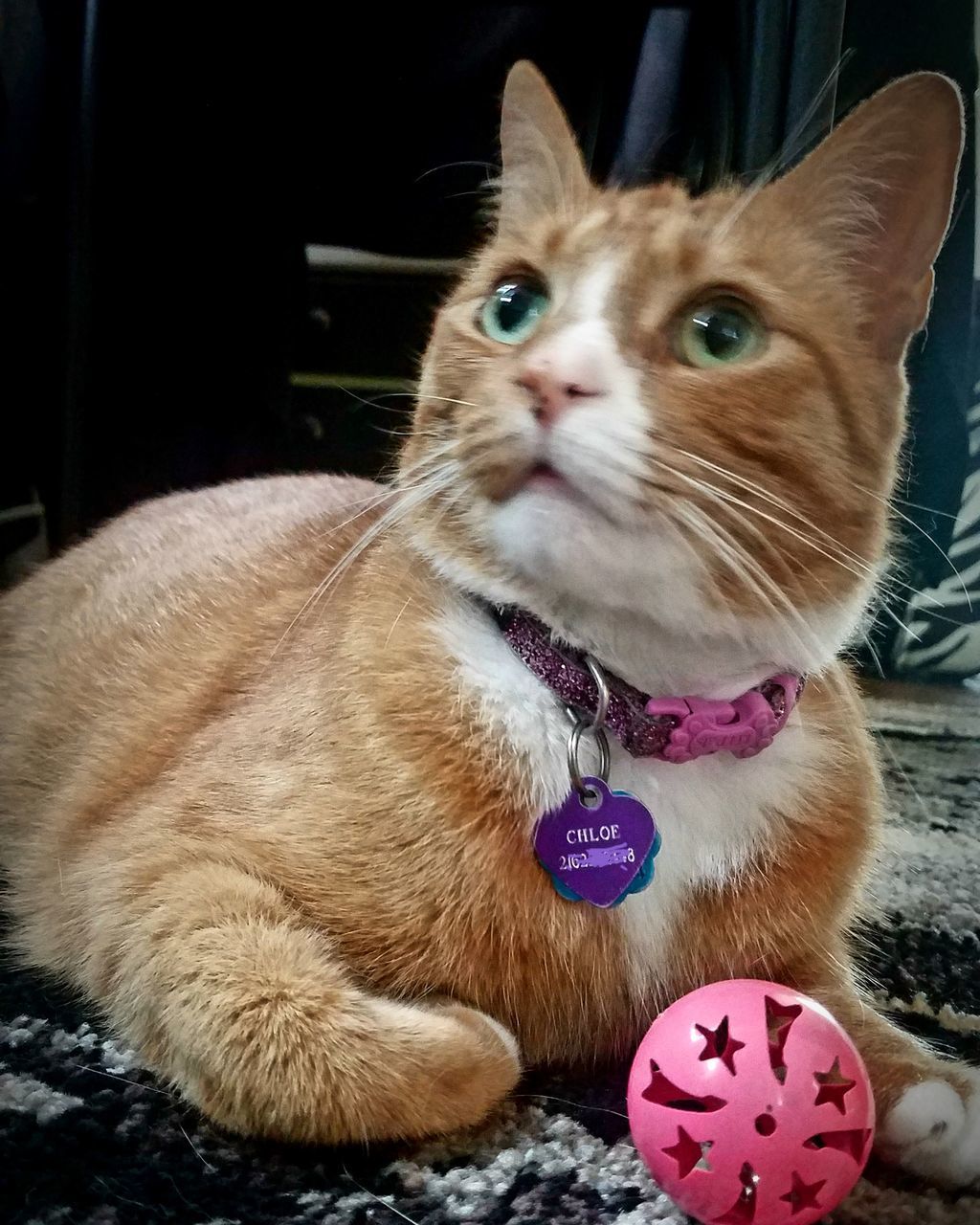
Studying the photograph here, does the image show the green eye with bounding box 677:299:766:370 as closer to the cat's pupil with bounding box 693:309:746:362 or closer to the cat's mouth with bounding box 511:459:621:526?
the cat's pupil with bounding box 693:309:746:362

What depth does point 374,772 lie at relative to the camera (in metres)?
0.73

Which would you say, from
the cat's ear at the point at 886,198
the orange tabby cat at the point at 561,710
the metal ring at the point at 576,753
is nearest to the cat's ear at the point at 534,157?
the orange tabby cat at the point at 561,710

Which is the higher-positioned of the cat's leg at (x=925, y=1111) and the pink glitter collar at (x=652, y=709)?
the pink glitter collar at (x=652, y=709)

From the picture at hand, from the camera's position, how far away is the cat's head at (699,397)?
0.65 metres

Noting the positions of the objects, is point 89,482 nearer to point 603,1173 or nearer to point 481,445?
point 481,445

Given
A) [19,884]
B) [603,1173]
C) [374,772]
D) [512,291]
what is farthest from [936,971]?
[19,884]

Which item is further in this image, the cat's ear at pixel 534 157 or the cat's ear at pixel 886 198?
the cat's ear at pixel 534 157

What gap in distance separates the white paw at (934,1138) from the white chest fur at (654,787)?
0.54 feet

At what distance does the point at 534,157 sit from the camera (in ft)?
3.06

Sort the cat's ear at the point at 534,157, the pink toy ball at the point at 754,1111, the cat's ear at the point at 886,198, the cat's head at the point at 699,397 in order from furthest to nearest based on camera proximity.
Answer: the cat's ear at the point at 534,157 < the cat's ear at the point at 886,198 < the cat's head at the point at 699,397 < the pink toy ball at the point at 754,1111

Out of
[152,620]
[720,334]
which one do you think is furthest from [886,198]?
[152,620]

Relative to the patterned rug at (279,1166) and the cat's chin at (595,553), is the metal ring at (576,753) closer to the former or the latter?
the cat's chin at (595,553)

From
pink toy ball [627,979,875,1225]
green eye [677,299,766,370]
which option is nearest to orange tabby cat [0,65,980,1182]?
green eye [677,299,766,370]

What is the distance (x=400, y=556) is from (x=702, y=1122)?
452 mm
